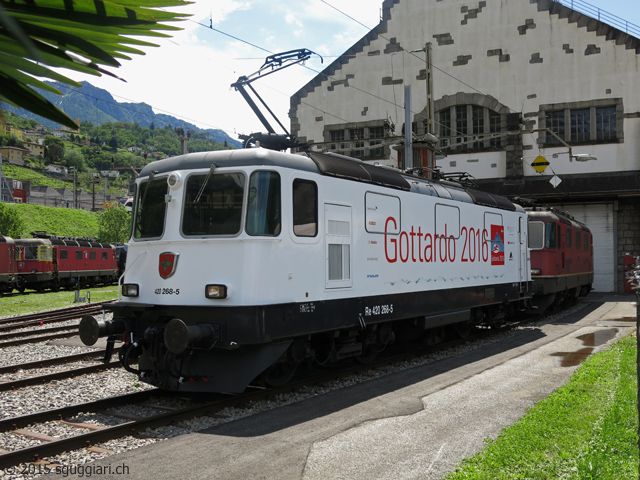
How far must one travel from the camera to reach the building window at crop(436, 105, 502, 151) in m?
32.3

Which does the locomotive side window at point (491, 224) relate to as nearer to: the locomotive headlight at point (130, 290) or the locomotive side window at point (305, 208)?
the locomotive side window at point (305, 208)

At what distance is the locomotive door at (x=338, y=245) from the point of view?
9.34 meters

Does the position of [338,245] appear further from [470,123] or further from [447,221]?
[470,123]

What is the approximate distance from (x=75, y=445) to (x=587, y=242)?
25.3m

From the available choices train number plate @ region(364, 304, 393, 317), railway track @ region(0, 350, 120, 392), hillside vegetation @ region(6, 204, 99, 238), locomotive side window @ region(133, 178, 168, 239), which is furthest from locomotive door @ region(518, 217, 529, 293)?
hillside vegetation @ region(6, 204, 99, 238)

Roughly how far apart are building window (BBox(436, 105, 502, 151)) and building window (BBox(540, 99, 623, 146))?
2.51 metres

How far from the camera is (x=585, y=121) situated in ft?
99.9

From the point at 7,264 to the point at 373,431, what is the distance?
30300mm

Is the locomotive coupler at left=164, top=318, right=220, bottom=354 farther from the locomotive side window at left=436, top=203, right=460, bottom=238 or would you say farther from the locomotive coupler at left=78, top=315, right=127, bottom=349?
the locomotive side window at left=436, top=203, right=460, bottom=238

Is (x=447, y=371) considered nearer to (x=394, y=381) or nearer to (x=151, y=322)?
(x=394, y=381)

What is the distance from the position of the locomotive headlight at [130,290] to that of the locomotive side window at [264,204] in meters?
2.00

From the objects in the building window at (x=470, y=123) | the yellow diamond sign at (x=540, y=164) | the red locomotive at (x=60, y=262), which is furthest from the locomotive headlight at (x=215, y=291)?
the building window at (x=470, y=123)

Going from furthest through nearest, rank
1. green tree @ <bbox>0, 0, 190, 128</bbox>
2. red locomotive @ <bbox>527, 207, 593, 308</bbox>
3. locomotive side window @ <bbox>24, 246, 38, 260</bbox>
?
locomotive side window @ <bbox>24, 246, 38, 260</bbox>
red locomotive @ <bbox>527, 207, 593, 308</bbox>
green tree @ <bbox>0, 0, 190, 128</bbox>

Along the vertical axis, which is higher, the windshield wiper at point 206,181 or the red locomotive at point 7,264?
the windshield wiper at point 206,181
